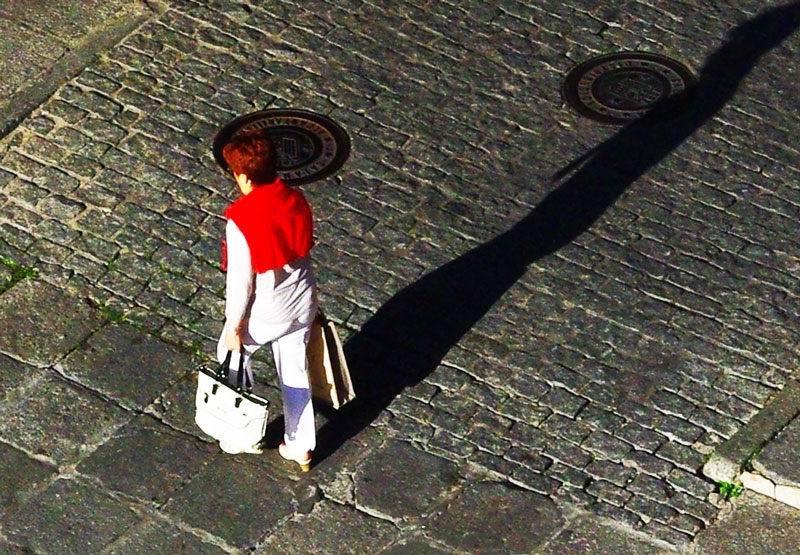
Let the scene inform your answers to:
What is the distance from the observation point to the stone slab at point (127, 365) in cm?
871

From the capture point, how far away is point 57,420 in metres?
8.55

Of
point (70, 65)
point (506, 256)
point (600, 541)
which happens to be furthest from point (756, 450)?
point (70, 65)

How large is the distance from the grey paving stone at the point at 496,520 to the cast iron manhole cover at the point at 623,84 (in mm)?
3263

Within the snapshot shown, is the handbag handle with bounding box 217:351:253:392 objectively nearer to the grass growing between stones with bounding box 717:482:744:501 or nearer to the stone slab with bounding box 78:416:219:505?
the stone slab with bounding box 78:416:219:505

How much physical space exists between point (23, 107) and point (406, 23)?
2664 millimetres

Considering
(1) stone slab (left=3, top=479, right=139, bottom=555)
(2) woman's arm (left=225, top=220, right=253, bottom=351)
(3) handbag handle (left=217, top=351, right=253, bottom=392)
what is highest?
(2) woman's arm (left=225, top=220, right=253, bottom=351)

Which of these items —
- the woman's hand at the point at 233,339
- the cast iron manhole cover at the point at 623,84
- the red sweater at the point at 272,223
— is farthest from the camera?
the cast iron manhole cover at the point at 623,84

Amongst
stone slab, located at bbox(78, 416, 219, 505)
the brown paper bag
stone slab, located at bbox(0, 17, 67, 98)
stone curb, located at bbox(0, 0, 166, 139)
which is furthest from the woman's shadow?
stone slab, located at bbox(0, 17, 67, 98)

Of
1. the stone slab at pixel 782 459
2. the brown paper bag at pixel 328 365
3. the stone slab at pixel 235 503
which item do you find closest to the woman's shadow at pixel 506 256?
the brown paper bag at pixel 328 365

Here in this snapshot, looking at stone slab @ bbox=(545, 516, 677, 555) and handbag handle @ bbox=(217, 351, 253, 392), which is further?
handbag handle @ bbox=(217, 351, 253, 392)

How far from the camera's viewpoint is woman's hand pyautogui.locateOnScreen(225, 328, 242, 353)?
780 centimetres

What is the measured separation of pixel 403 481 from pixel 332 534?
1.61 ft

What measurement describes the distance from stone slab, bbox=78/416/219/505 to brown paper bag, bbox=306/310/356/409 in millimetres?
633

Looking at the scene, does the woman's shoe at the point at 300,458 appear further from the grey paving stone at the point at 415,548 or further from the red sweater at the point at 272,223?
the red sweater at the point at 272,223
